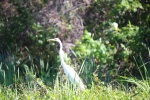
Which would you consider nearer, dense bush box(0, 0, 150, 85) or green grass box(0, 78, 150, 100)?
green grass box(0, 78, 150, 100)

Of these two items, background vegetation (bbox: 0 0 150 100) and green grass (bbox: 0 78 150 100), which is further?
background vegetation (bbox: 0 0 150 100)

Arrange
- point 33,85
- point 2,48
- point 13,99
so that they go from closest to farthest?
point 13,99 → point 33,85 → point 2,48

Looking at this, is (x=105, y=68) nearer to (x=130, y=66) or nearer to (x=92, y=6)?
(x=130, y=66)

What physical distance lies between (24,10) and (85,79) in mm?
2578

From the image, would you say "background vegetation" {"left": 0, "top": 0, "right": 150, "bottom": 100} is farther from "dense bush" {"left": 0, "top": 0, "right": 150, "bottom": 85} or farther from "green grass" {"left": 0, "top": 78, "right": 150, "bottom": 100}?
"green grass" {"left": 0, "top": 78, "right": 150, "bottom": 100}

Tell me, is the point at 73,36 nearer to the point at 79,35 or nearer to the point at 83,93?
the point at 79,35

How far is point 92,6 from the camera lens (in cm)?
1232

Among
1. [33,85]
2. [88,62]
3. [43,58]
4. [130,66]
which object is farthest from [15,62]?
[33,85]

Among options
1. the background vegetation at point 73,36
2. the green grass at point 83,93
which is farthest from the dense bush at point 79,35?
the green grass at point 83,93

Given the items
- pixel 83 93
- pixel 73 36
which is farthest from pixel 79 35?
pixel 83 93

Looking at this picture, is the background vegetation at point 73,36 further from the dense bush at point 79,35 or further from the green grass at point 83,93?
the green grass at point 83,93

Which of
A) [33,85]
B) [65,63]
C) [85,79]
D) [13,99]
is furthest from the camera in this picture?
[65,63]

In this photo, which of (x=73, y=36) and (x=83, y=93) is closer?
(x=83, y=93)

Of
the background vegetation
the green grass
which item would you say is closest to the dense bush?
the background vegetation
